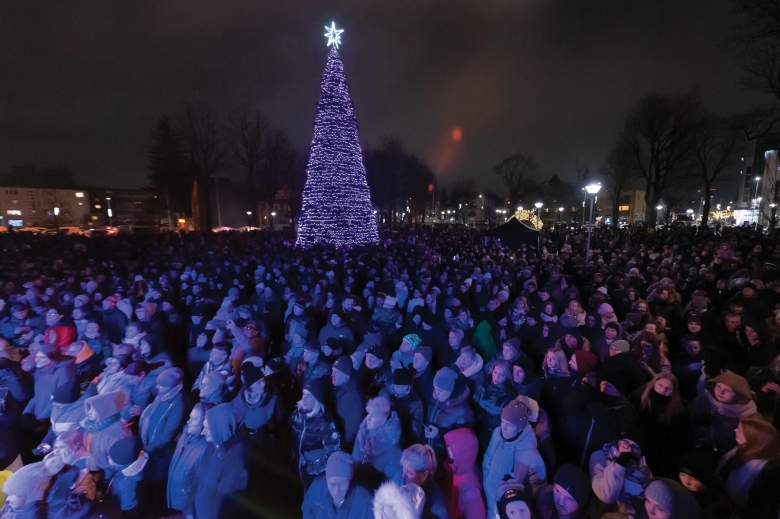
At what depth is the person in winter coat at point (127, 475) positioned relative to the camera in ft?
9.27

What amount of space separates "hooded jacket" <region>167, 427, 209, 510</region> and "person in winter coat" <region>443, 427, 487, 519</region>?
201 cm

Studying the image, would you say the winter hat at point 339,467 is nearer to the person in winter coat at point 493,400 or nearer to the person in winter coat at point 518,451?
the person in winter coat at point 518,451

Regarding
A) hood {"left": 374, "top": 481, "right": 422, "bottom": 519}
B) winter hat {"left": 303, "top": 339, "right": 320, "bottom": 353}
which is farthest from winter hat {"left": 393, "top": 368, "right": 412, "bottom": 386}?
winter hat {"left": 303, "top": 339, "right": 320, "bottom": 353}

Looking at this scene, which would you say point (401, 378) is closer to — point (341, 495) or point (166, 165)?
point (341, 495)

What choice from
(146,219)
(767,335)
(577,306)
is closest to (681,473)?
(767,335)

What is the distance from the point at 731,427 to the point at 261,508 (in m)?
4.06

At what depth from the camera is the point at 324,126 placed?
57.0ft

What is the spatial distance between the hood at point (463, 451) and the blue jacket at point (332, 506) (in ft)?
2.55

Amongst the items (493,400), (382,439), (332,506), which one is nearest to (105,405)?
(332,506)

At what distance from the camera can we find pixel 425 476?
8.04ft

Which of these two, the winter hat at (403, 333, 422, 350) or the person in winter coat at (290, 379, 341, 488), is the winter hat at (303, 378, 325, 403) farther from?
the winter hat at (403, 333, 422, 350)

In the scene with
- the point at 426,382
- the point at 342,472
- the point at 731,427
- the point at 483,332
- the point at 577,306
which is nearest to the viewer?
the point at 342,472

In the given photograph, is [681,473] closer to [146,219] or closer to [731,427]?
[731,427]

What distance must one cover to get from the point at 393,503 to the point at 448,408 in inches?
52.7
